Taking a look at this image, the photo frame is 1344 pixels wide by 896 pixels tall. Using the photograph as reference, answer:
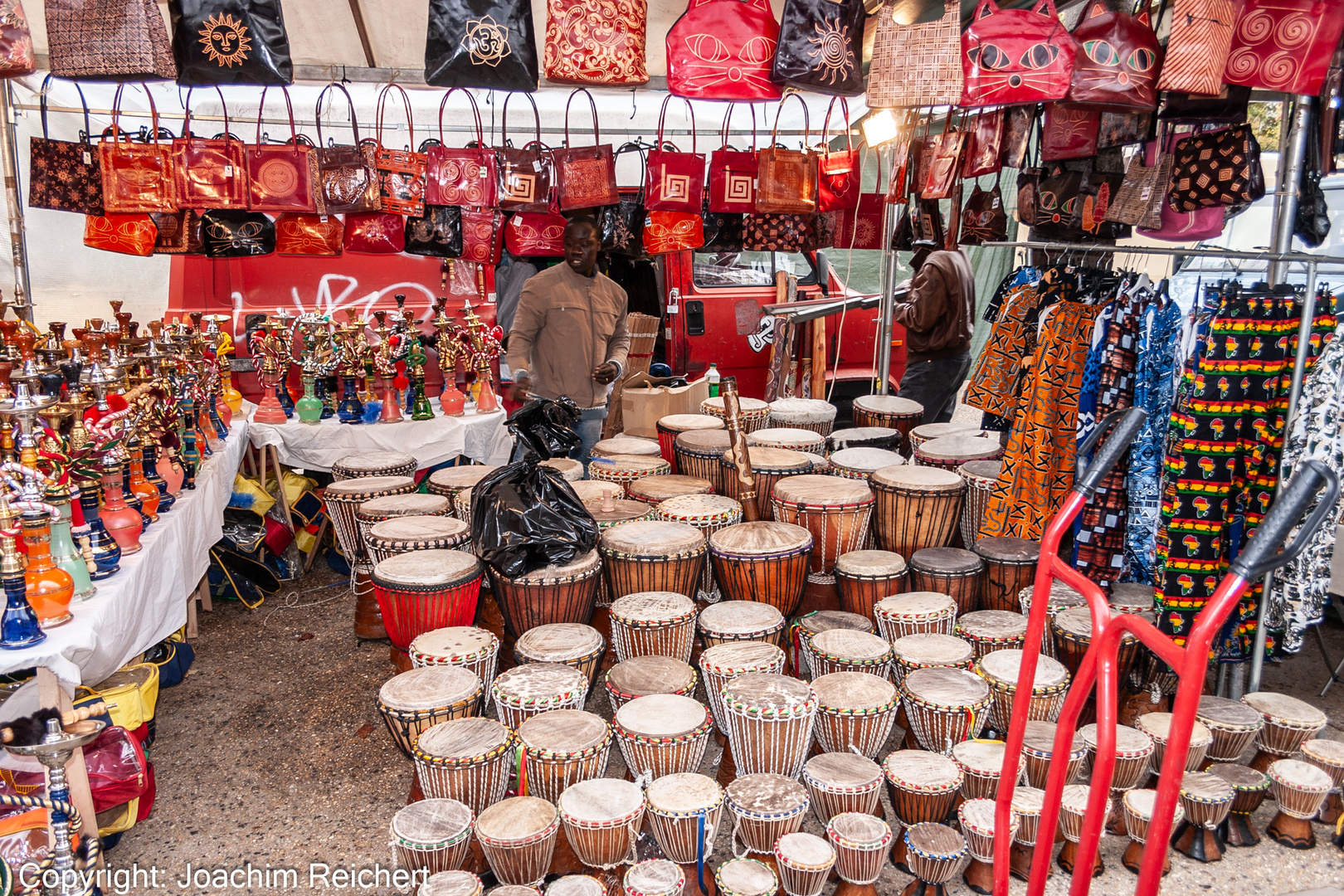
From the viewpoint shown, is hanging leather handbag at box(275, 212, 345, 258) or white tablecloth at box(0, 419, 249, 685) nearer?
white tablecloth at box(0, 419, 249, 685)

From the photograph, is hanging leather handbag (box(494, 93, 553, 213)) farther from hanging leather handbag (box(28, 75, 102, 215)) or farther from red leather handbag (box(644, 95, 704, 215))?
hanging leather handbag (box(28, 75, 102, 215))

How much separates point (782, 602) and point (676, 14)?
10.6 ft

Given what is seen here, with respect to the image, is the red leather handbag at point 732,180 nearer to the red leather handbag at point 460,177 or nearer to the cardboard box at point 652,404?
the red leather handbag at point 460,177

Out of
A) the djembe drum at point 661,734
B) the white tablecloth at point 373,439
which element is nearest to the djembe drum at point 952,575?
the djembe drum at point 661,734

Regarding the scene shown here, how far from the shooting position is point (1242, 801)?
2.69m

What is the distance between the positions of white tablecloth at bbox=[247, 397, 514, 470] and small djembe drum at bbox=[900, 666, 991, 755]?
10.2 feet

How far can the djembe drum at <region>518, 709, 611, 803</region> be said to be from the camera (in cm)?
229

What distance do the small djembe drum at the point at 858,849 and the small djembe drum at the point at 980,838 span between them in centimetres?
26

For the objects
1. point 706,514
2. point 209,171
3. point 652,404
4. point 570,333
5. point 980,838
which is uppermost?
point 209,171

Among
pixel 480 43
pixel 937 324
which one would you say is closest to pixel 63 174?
pixel 480 43

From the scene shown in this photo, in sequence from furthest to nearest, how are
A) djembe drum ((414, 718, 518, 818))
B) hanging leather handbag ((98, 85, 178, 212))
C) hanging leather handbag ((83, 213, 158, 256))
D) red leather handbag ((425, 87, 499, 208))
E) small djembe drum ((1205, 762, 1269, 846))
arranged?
1. red leather handbag ((425, 87, 499, 208))
2. hanging leather handbag ((83, 213, 158, 256))
3. hanging leather handbag ((98, 85, 178, 212))
4. small djembe drum ((1205, 762, 1269, 846))
5. djembe drum ((414, 718, 518, 818))

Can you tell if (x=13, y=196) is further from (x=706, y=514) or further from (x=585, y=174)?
(x=706, y=514)

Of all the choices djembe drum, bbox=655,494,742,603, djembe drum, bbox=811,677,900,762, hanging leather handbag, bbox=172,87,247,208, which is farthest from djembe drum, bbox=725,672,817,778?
hanging leather handbag, bbox=172,87,247,208

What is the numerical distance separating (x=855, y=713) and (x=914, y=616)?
584mm
